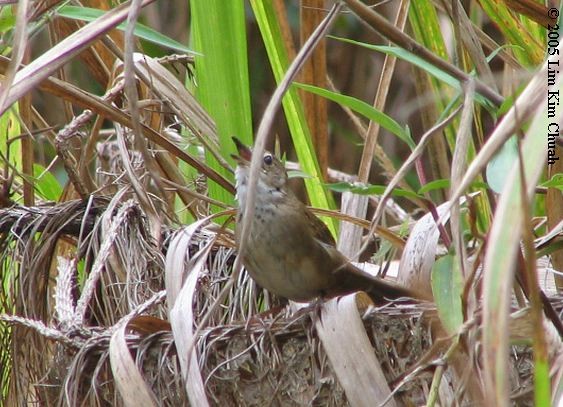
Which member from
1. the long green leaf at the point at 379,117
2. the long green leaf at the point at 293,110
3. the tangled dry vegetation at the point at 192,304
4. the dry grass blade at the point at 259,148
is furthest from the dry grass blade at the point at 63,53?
the long green leaf at the point at 293,110

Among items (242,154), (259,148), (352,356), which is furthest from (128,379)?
(242,154)

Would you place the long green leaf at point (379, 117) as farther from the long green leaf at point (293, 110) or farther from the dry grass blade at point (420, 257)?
the long green leaf at point (293, 110)

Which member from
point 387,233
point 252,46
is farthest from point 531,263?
point 252,46

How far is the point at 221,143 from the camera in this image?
2.56 metres

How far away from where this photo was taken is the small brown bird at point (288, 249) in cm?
240

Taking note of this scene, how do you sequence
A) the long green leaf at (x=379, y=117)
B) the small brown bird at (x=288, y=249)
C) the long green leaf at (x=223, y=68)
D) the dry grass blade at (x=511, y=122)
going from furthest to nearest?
the long green leaf at (x=223, y=68) → the small brown bird at (x=288, y=249) → the long green leaf at (x=379, y=117) → the dry grass blade at (x=511, y=122)

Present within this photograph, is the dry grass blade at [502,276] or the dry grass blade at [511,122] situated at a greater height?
the dry grass blade at [511,122]

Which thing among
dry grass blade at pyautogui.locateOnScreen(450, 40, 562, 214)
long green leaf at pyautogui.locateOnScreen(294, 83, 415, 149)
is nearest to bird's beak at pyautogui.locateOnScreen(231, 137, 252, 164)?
long green leaf at pyautogui.locateOnScreen(294, 83, 415, 149)

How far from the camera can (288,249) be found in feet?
8.61

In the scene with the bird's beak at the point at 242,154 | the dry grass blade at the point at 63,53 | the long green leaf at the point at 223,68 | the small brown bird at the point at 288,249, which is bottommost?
Result: the small brown bird at the point at 288,249

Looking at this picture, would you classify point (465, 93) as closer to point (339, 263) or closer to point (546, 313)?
point (546, 313)

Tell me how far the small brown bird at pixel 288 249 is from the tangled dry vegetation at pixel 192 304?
60 mm

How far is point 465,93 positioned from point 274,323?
571 mm

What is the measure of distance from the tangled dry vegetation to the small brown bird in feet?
0.20
